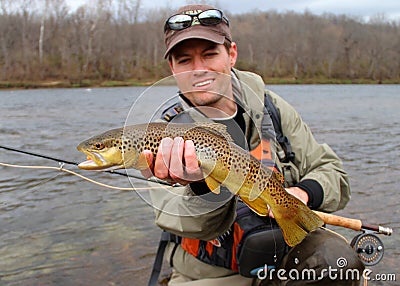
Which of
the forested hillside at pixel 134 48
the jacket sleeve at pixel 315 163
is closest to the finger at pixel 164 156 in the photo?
the jacket sleeve at pixel 315 163

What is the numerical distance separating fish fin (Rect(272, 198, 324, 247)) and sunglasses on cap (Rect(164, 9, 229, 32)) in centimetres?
127

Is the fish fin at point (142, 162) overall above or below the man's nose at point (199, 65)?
below

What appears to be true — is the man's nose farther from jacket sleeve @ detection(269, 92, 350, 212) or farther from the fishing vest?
jacket sleeve @ detection(269, 92, 350, 212)

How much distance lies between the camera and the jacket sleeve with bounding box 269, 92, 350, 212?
3.05 metres

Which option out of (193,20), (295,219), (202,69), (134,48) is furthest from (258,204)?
(134,48)

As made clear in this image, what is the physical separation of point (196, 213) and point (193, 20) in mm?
1195

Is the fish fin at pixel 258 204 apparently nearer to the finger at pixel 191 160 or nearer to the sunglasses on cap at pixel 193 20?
the finger at pixel 191 160

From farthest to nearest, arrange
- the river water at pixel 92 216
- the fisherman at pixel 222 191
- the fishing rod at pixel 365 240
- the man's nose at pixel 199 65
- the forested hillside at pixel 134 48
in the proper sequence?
1. the forested hillside at pixel 134 48
2. the river water at pixel 92 216
3. the fishing rod at pixel 365 240
4. the man's nose at pixel 199 65
5. the fisherman at pixel 222 191

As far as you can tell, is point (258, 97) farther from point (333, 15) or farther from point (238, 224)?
point (333, 15)

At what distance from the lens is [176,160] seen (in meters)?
2.06

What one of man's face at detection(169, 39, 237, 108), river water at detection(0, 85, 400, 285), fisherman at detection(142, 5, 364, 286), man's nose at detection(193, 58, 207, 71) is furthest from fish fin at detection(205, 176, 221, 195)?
man's nose at detection(193, 58, 207, 71)

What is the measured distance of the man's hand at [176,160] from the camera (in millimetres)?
2057

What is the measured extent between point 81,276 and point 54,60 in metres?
51.5

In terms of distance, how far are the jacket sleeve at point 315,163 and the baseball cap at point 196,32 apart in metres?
0.73
